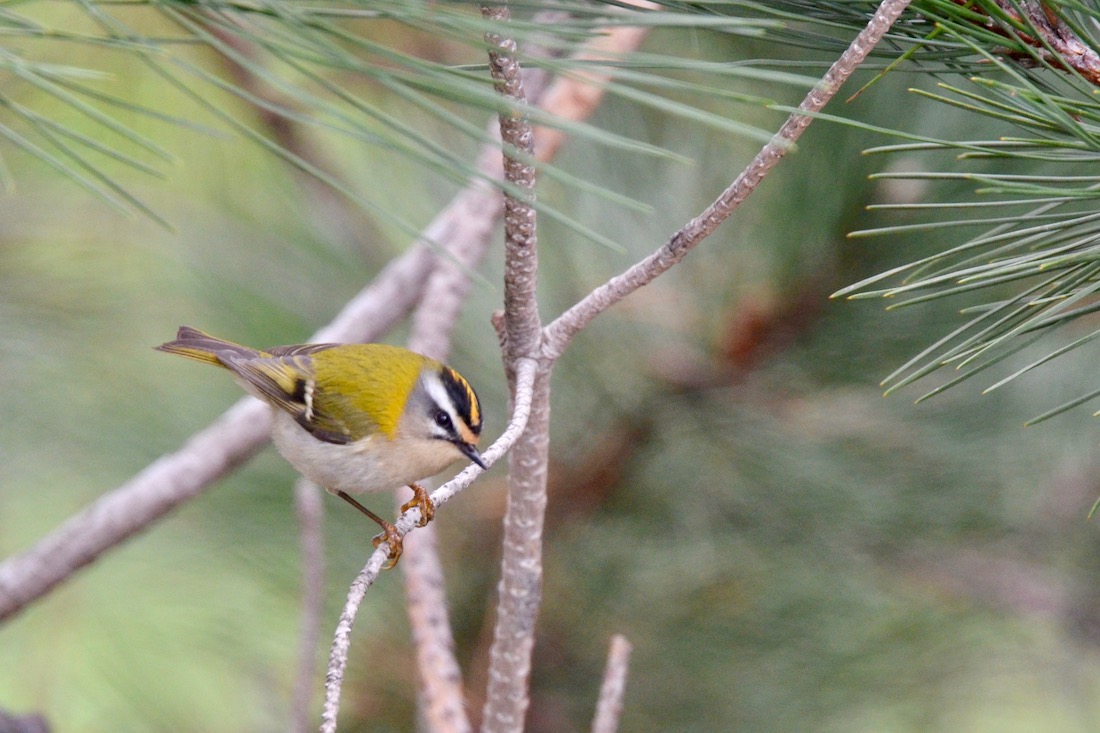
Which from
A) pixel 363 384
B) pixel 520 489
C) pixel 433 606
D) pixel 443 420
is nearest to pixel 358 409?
pixel 363 384

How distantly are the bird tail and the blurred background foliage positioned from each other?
0.20 meters

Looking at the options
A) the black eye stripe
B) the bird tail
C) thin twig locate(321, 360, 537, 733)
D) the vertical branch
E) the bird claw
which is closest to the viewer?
thin twig locate(321, 360, 537, 733)

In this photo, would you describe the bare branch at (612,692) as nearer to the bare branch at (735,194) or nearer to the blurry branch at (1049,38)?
the bare branch at (735,194)

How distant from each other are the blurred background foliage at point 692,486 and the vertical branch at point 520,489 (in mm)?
417

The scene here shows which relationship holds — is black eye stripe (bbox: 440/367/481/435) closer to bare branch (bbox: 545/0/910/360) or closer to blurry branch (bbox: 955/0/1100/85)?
bare branch (bbox: 545/0/910/360)

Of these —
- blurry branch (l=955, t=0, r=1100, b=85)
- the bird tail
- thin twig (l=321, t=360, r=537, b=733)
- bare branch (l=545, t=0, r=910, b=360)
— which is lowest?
the bird tail

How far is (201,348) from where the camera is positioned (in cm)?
114

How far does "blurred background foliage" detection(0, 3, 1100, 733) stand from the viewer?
110 cm

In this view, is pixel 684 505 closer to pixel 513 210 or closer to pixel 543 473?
pixel 543 473

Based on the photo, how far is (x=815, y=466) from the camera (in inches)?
46.1

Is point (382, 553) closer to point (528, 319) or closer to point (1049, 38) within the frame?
point (528, 319)

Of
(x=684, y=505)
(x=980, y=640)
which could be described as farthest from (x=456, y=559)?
(x=980, y=640)

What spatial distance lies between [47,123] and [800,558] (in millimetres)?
904

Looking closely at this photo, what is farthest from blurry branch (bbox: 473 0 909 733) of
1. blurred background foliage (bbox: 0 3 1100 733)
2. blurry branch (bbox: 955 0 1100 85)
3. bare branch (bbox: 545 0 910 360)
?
blurred background foliage (bbox: 0 3 1100 733)
